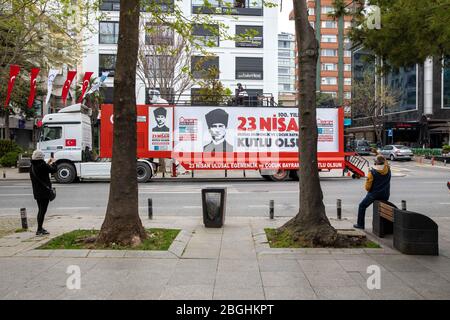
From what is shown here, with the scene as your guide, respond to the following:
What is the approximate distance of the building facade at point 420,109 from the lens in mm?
52812

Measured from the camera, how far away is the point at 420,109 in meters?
53.9

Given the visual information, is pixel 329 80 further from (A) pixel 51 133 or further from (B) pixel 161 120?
(A) pixel 51 133

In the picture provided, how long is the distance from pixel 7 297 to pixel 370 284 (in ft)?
14.1

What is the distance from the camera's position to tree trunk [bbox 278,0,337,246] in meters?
8.27

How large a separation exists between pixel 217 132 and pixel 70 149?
7.11 meters

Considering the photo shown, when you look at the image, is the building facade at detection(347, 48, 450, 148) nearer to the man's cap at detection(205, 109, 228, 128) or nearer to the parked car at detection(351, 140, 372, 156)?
Answer: the parked car at detection(351, 140, 372, 156)

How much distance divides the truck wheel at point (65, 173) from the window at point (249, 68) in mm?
26595

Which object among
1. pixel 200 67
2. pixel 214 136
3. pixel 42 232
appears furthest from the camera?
pixel 200 67

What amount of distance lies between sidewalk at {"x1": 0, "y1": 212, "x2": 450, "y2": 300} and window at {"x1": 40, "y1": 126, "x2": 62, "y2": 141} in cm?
1421

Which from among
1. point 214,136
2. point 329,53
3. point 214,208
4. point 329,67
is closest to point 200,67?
point 214,136

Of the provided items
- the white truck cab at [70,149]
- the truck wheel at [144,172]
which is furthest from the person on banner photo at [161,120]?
the truck wheel at [144,172]

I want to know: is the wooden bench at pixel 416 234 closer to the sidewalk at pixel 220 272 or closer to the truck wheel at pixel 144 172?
the sidewalk at pixel 220 272

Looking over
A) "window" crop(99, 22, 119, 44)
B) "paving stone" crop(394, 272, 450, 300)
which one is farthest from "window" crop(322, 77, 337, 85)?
"paving stone" crop(394, 272, 450, 300)

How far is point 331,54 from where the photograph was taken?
92.8 metres
